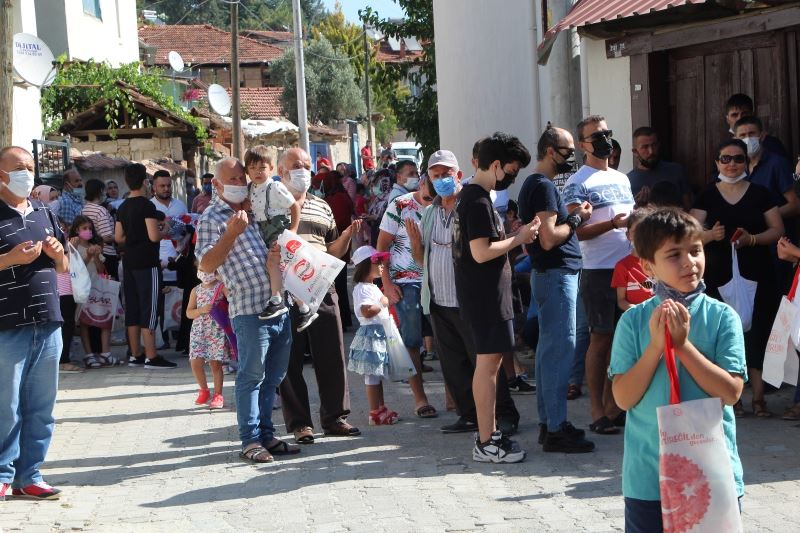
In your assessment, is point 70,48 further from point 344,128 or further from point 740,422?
point 344,128

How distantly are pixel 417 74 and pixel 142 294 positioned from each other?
1279 cm

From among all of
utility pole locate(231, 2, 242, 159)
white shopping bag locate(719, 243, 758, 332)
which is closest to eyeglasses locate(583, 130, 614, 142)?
white shopping bag locate(719, 243, 758, 332)

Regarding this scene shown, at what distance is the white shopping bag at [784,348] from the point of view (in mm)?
7184

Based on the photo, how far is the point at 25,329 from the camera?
6.90 metres

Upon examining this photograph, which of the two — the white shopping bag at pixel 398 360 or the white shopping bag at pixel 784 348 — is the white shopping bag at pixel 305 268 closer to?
the white shopping bag at pixel 398 360

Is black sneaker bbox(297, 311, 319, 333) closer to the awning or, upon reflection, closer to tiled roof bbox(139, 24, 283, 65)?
the awning

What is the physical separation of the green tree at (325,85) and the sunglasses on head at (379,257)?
52.1m

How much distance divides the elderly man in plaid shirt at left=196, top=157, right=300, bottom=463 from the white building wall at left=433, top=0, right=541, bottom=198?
8134 millimetres

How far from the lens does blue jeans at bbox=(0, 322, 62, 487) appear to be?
22.5 feet

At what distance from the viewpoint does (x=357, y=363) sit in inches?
350

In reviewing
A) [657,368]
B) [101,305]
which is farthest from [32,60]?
[657,368]

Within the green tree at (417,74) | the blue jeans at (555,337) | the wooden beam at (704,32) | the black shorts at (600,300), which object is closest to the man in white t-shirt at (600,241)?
the black shorts at (600,300)

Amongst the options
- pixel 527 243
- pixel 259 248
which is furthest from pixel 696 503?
pixel 259 248

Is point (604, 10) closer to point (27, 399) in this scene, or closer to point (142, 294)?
point (27, 399)
